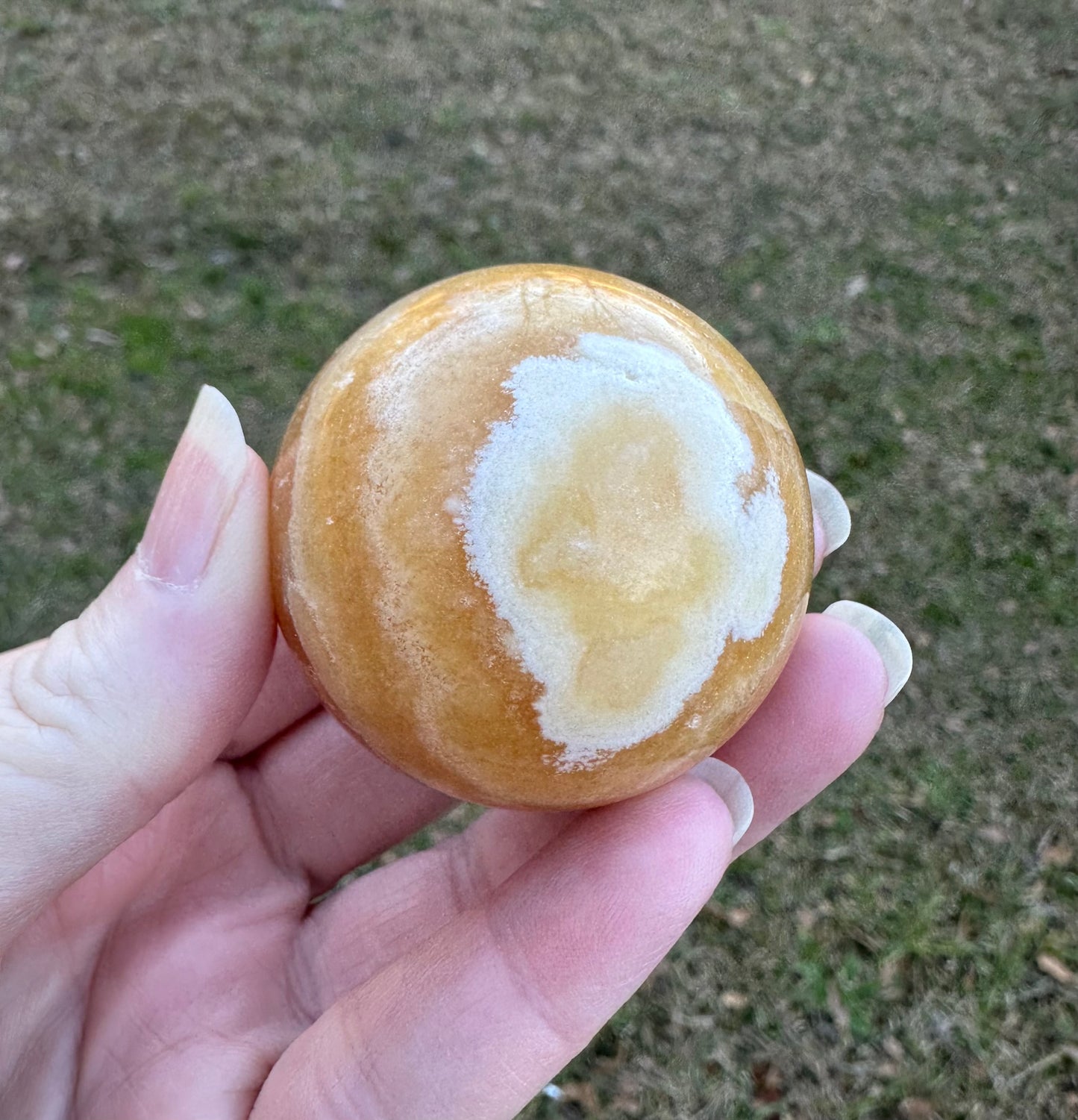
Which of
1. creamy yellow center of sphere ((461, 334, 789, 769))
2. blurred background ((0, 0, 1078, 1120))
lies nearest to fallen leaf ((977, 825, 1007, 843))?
blurred background ((0, 0, 1078, 1120))

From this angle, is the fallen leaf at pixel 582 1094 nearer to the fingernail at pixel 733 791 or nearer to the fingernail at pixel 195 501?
the fingernail at pixel 733 791

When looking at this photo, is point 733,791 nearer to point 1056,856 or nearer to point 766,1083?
point 766,1083

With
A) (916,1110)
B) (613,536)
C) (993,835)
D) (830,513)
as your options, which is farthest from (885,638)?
(916,1110)

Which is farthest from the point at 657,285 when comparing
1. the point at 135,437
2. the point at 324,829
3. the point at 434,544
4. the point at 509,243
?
the point at 434,544

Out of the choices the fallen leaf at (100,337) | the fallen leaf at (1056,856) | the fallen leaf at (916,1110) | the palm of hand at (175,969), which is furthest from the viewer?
the fallen leaf at (100,337)

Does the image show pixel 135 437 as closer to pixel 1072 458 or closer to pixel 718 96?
pixel 718 96

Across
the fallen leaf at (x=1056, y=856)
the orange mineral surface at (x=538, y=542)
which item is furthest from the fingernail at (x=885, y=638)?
the fallen leaf at (x=1056, y=856)
